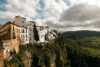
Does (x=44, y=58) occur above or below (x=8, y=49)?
below

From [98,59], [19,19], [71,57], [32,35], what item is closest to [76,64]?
[71,57]

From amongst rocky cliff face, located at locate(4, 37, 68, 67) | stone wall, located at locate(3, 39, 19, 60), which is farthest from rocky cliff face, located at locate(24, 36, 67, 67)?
stone wall, located at locate(3, 39, 19, 60)

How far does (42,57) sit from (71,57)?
27328 mm

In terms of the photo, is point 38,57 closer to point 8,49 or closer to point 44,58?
point 44,58

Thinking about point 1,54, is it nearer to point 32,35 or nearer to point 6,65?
point 6,65

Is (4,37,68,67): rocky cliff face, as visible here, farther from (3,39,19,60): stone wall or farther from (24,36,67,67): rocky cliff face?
(3,39,19,60): stone wall

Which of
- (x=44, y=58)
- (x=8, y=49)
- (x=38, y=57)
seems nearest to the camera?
(x=8, y=49)

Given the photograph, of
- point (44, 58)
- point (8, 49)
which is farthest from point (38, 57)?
point (8, 49)

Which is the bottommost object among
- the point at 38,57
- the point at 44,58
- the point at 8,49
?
the point at 44,58

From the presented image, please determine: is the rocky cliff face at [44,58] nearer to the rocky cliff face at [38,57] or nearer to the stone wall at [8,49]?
the rocky cliff face at [38,57]

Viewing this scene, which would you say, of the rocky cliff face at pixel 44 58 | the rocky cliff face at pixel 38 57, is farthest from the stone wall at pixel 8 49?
the rocky cliff face at pixel 44 58

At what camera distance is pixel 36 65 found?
63.5 ft

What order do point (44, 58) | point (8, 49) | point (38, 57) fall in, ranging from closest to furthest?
1. point (8, 49)
2. point (38, 57)
3. point (44, 58)

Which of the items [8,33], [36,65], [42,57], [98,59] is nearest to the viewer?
[8,33]
